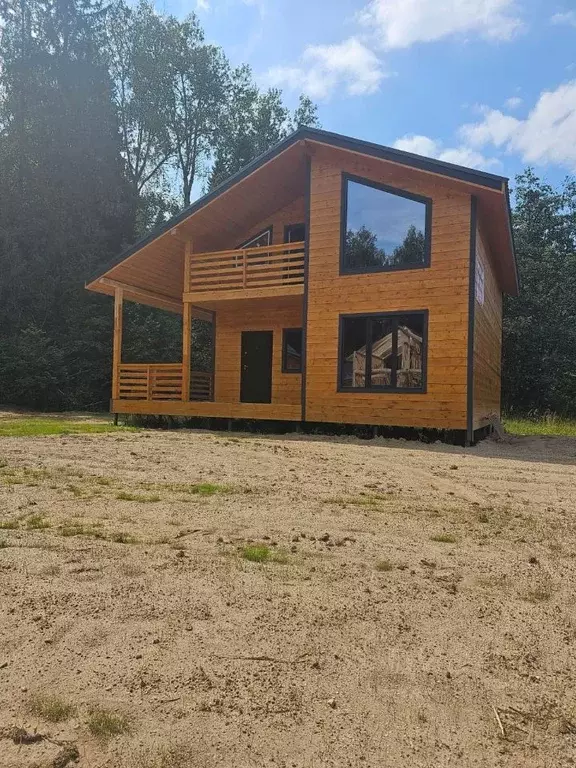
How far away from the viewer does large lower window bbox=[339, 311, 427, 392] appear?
11.5 meters

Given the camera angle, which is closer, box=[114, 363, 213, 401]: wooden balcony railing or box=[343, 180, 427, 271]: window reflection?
box=[343, 180, 427, 271]: window reflection

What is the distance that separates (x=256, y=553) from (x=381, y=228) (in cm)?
984

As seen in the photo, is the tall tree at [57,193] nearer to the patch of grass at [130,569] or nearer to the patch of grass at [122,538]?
the patch of grass at [122,538]

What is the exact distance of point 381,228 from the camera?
1199 cm

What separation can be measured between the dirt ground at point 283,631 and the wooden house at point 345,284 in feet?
21.6

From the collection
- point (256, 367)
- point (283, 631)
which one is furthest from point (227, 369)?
point (283, 631)

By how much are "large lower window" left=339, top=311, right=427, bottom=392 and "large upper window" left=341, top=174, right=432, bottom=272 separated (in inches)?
42.6

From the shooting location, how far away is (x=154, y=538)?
362 cm

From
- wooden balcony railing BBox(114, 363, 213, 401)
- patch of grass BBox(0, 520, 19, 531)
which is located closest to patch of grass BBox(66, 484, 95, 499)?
patch of grass BBox(0, 520, 19, 531)

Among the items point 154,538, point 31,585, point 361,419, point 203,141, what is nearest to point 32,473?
point 154,538

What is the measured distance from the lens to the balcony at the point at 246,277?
513 inches

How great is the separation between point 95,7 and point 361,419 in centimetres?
2587

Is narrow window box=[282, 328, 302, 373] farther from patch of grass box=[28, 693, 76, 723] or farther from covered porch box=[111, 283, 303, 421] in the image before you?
patch of grass box=[28, 693, 76, 723]

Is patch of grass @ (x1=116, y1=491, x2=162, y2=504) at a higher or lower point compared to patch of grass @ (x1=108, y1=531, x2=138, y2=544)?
higher
